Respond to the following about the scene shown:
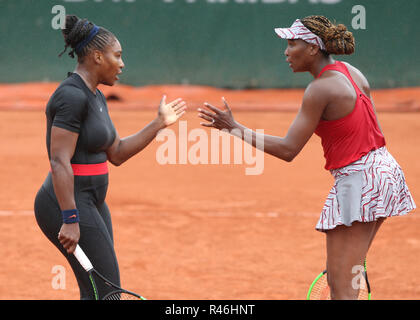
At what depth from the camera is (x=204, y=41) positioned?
24.8m

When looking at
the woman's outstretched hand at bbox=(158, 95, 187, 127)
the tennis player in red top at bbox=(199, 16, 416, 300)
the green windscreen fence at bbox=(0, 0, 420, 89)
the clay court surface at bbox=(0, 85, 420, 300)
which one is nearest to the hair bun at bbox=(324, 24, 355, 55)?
the tennis player in red top at bbox=(199, 16, 416, 300)

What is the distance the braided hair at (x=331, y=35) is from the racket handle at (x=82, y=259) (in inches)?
64.2

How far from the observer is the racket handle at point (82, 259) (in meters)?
3.06

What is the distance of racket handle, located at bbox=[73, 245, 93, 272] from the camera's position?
10.0ft

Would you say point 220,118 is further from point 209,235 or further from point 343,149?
point 209,235

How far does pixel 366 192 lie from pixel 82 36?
165 cm

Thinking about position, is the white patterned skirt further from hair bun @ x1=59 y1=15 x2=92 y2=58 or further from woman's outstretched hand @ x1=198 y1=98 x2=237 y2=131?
Answer: hair bun @ x1=59 y1=15 x2=92 y2=58

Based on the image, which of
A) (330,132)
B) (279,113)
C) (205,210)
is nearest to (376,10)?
(279,113)

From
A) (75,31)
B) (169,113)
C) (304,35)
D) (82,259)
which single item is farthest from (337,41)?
(82,259)

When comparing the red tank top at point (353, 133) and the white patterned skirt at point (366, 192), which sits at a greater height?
the red tank top at point (353, 133)

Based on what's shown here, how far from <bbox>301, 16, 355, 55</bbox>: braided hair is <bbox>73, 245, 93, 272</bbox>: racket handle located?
5.35 feet

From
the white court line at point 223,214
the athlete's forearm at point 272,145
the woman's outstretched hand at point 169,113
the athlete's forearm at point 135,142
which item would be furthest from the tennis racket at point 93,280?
the white court line at point 223,214

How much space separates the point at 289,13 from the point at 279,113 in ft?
15.3

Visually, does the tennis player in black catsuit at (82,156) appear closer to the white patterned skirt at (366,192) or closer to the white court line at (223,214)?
the white patterned skirt at (366,192)
